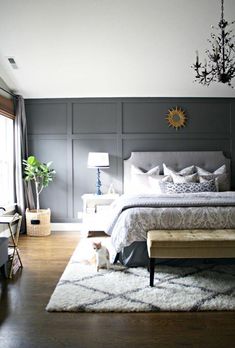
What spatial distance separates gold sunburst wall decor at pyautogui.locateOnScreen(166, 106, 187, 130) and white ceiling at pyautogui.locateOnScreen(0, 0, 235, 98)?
0.28m

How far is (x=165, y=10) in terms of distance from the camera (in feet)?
13.1

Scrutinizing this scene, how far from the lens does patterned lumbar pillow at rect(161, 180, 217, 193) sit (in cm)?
486

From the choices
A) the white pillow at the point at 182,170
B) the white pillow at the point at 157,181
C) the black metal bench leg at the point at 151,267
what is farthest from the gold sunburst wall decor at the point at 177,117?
the black metal bench leg at the point at 151,267

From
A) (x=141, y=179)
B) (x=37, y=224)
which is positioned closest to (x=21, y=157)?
(x=37, y=224)

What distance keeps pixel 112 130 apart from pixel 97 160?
0.73m

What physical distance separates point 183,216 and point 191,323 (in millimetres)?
1279

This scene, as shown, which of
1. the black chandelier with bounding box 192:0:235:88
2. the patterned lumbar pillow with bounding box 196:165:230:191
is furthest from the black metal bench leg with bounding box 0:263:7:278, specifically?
the patterned lumbar pillow with bounding box 196:165:230:191

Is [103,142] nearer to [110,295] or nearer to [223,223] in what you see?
[223,223]

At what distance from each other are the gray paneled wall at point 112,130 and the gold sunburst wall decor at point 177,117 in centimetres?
8

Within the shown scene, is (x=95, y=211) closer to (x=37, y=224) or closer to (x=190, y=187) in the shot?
(x=37, y=224)

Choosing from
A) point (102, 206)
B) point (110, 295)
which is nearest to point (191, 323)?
point (110, 295)

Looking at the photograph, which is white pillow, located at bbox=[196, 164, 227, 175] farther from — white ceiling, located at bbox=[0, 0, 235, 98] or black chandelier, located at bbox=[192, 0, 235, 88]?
black chandelier, located at bbox=[192, 0, 235, 88]

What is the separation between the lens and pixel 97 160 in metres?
5.52

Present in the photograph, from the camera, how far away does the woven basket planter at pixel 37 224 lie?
5.48 meters
